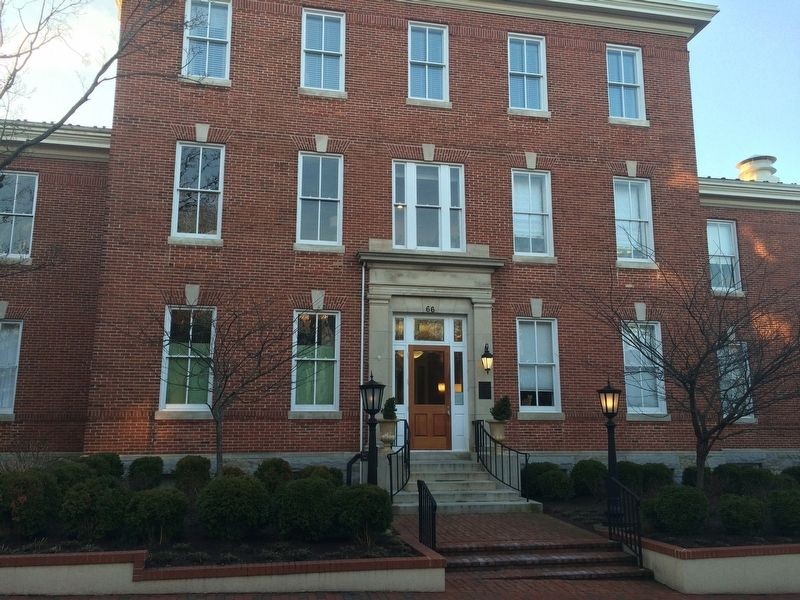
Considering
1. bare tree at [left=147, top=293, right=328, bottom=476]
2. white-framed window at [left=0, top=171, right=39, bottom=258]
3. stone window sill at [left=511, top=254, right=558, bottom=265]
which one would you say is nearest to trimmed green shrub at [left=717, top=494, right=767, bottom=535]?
stone window sill at [left=511, top=254, right=558, bottom=265]

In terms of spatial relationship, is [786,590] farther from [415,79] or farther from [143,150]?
[143,150]

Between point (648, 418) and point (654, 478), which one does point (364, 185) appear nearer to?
point (648, 418)

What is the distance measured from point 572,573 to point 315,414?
254 inches

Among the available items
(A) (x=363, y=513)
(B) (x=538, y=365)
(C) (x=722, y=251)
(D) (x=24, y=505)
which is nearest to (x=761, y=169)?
(C) (x=722, y=251)

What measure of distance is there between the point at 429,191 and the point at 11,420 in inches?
403

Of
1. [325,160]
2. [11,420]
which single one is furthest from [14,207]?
[325,160]

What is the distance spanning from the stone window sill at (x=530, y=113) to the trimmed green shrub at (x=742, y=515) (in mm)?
9838

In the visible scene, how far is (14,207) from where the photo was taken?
15992 millimetres

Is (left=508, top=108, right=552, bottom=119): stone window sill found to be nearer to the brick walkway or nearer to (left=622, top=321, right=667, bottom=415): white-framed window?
(left=622, top=321, right=667, bottom=415): white-framed window

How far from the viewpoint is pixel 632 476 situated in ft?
45.2

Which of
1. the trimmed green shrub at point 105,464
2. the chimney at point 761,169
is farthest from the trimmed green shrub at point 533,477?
the chimney at point 761,169

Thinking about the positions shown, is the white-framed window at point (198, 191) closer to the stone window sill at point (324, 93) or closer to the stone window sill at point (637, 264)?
the stone window sill at point (324, 93)

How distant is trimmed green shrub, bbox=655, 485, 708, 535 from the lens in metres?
10.1

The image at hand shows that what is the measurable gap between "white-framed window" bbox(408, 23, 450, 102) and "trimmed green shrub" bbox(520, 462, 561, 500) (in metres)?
8.52
